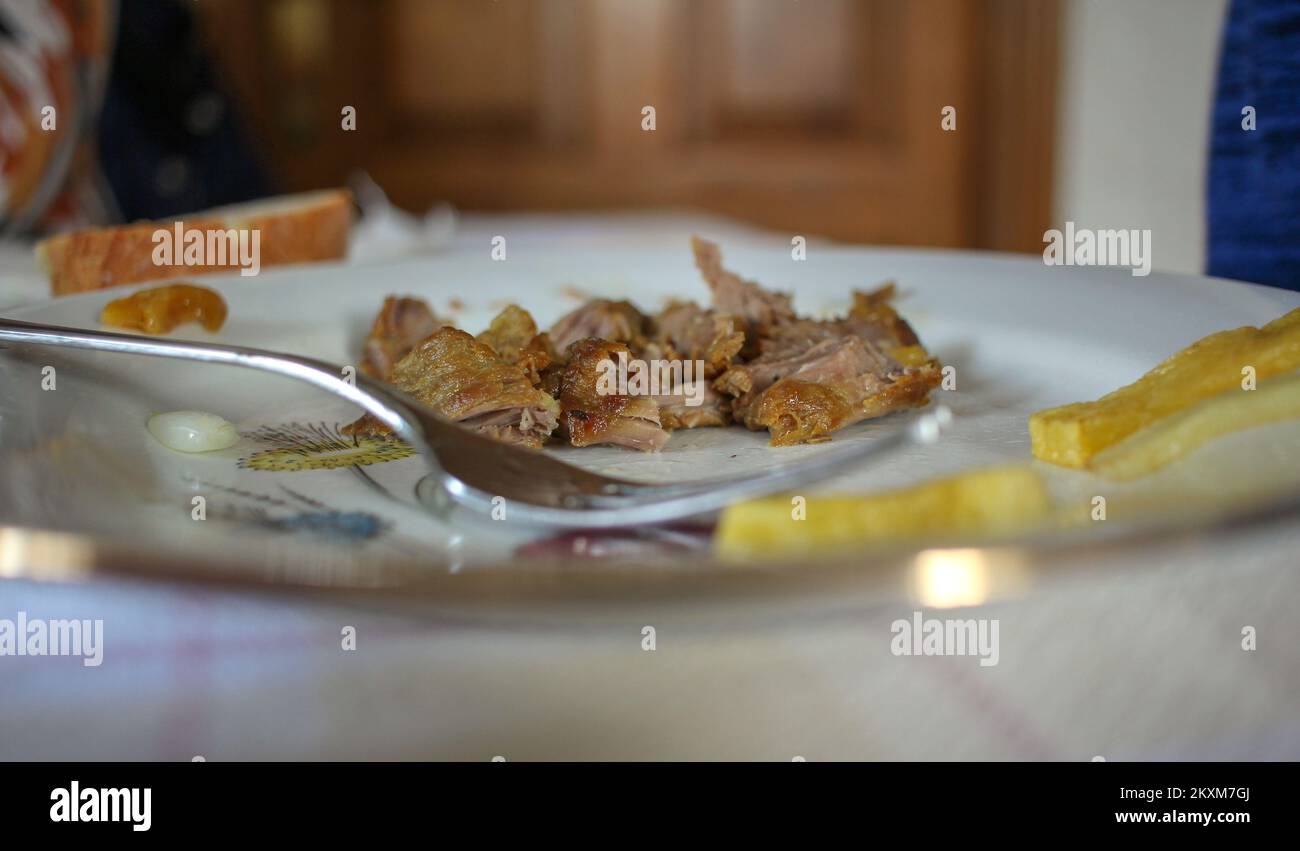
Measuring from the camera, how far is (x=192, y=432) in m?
0.71

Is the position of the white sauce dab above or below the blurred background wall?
below

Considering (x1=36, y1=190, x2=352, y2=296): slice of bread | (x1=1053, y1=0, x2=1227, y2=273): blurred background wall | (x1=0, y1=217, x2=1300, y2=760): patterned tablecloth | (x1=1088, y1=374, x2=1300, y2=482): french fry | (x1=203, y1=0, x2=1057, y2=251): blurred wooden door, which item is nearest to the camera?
(x1=0, y1=217, x2=1300, y2=760): patterned tablecloth

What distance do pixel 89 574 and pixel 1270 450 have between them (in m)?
0.48

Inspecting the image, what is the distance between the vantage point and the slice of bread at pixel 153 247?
108 centimetres

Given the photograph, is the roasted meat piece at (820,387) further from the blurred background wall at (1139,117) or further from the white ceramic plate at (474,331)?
the blurred background wall at (1139,117)

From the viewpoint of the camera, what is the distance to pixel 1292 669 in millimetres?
491

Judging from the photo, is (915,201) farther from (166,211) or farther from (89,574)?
(89,574)

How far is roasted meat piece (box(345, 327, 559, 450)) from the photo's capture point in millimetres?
768

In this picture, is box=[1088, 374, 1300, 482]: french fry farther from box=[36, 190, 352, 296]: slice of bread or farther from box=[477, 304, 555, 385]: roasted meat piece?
box=[36, 190, 352, 296]: slice of bread

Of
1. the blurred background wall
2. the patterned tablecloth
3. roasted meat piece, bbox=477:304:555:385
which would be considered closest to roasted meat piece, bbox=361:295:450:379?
roasted meat piece, bbox=477:304:555:385

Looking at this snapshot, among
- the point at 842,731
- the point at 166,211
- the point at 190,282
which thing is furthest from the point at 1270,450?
the point at 166,211

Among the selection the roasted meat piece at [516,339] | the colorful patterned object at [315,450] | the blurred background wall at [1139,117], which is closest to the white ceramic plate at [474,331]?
the colorful patterned object at [315,450]

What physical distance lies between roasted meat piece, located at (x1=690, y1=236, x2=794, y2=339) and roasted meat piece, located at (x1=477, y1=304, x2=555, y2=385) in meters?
0.16

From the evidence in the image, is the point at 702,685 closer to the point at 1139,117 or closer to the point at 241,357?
the point at 241,357
